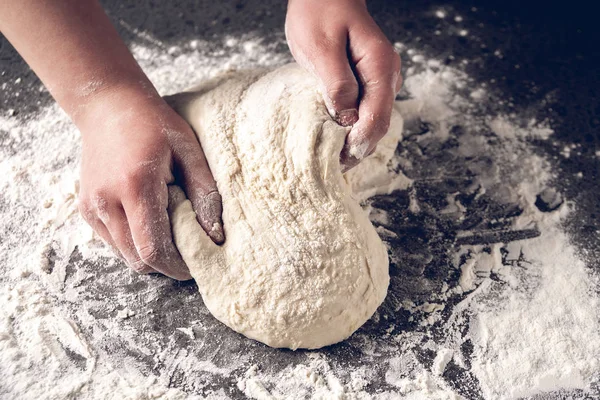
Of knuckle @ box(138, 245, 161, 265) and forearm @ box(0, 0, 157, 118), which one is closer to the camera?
knuckle @ box(138, 245, 161, 265)

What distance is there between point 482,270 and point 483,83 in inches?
26.7

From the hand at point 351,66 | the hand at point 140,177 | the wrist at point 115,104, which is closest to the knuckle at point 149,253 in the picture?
the hand at point 140,177

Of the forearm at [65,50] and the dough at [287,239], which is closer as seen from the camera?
the dough at [287,239]

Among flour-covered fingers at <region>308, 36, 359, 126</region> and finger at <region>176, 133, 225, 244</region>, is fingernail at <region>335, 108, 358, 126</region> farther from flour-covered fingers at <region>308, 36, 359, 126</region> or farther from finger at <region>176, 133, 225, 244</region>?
finger at <region>176, 133, 225, 244</region>

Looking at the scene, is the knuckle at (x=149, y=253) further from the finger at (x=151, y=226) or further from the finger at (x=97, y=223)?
the finger at (x=97, y=223)

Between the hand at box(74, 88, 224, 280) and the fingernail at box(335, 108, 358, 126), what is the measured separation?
1.01ft

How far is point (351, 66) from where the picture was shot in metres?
1.28

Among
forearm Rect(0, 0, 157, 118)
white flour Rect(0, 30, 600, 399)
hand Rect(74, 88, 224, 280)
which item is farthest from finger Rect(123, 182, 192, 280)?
forearm Rect(0, 0, 157, 118)

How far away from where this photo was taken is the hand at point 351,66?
3.93 ft

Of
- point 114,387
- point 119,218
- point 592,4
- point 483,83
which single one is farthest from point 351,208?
point 592,4

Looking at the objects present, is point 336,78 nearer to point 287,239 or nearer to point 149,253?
point 287,239

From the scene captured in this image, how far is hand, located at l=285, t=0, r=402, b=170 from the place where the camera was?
3.93ft

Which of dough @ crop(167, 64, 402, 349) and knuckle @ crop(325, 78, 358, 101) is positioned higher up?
knuckle @ crop(325, 78, 358, 101)

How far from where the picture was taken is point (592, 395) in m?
1.18
